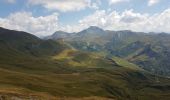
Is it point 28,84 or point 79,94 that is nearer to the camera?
point 28,84

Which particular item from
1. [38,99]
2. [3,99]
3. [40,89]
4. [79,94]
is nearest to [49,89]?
[40,89]

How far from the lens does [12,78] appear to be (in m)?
187

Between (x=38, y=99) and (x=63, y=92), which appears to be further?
(x=63, y=92)

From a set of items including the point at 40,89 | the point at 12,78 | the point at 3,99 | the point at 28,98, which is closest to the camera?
the point at 3,99

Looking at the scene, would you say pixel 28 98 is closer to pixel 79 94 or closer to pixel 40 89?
pixel 40 89

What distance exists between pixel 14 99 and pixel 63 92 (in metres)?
76.5

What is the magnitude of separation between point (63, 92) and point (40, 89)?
15.3 m

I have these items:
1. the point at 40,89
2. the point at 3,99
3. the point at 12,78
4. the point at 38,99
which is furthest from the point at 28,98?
the point at 12,78

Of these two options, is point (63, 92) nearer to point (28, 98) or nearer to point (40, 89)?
point (40, 89)

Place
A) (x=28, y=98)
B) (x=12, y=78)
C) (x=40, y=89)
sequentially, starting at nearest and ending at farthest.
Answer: (x=28, y=98) → (x=40, y=89) → (x=12, y=78)

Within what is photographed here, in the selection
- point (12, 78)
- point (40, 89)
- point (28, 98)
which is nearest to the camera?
point (28, 98)

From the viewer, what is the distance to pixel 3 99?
102 meters

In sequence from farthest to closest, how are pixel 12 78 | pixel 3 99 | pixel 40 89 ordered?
pixel 12 78 < pixel 40 89 < pixel 3 99

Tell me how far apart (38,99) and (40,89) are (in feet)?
191
